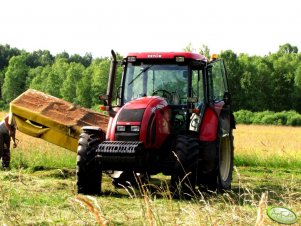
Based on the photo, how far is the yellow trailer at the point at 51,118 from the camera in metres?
11.1

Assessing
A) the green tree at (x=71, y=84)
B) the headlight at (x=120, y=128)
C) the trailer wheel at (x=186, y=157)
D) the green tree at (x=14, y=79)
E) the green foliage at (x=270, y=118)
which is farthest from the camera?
the green tree at (x=14, y=79)

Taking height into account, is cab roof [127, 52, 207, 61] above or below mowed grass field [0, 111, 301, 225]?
above

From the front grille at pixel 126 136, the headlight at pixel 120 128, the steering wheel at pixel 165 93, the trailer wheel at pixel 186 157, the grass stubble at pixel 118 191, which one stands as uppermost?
the steering wheel at pixel 165 93

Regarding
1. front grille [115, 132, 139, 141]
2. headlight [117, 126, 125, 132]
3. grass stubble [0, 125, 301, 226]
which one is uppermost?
headlight [117, 126, 125, 132]

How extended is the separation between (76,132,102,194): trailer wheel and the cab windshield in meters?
1.08

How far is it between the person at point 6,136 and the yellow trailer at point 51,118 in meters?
0.42

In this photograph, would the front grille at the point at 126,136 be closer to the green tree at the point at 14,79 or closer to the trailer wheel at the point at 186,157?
the trailer wheel at the point at 186,157

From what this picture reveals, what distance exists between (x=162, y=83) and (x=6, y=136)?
4.44 meters

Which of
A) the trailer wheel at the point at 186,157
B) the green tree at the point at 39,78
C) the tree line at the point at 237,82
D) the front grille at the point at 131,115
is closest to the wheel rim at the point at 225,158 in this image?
the trailer wheel at the point at 186,157

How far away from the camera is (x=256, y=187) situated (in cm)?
1070

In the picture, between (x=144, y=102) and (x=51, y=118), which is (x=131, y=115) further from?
(x=51, y=118)

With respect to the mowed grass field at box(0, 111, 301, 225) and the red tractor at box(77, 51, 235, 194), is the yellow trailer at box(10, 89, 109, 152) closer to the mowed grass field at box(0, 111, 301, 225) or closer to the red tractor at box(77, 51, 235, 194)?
the mowed grass field at box(0, 111, 301, 225)

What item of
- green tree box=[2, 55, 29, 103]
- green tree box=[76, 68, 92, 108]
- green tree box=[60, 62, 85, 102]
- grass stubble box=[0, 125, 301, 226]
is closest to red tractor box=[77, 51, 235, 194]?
grass stubble box=[0, 125, 301, 226]

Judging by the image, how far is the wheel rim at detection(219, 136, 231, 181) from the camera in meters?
10.6
